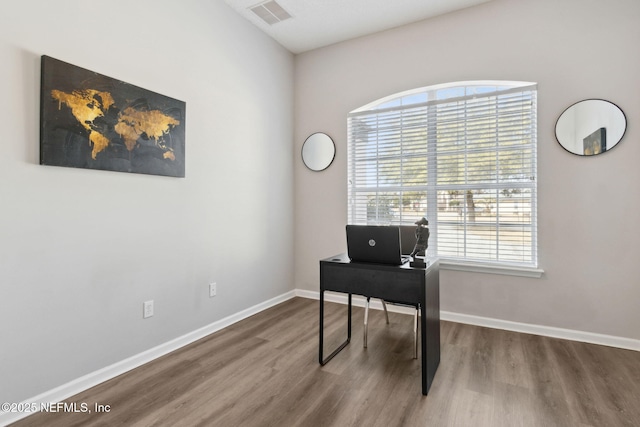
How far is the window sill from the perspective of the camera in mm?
2854

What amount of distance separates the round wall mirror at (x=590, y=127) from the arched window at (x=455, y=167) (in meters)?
0.23

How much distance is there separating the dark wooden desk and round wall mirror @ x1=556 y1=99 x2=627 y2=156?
1.66m

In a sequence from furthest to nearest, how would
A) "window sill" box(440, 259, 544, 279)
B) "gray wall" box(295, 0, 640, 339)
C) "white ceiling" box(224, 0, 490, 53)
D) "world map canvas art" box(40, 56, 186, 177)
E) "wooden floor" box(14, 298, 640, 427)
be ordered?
"white ceiling" box(224, 0, 490, 53) → "window sill" box(440, 259, 544, 279) → "gray wall" box(295, 0, 640, 339) → "world map canvas art" box(40, 56, 186, 177) → "wooden floor" box(14, 298, 640, 427)

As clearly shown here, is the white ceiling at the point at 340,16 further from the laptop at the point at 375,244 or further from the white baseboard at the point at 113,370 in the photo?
the white baseboard at the point at 113,370

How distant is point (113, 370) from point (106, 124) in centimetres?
164

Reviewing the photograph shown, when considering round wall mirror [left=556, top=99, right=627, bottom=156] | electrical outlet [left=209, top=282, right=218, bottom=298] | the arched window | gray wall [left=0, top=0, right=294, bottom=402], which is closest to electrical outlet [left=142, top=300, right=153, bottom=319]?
gray wall [left=0, top=0, right=294, bottom=402]

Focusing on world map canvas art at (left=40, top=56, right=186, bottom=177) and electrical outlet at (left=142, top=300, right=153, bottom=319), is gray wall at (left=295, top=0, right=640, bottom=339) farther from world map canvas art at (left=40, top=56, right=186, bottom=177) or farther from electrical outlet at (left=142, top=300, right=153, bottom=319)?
electrical outlet at (left=142, top=300, right=153, bottom=319)

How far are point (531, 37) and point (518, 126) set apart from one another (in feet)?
2.52

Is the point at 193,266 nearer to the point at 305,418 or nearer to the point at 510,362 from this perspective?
the point at 305,418

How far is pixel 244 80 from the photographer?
3326 mm

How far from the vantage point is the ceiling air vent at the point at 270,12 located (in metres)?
3.07

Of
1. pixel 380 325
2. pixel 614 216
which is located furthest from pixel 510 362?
pixel 614 216

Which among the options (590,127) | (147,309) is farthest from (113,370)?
(590,127)

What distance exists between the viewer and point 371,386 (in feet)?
6.68
